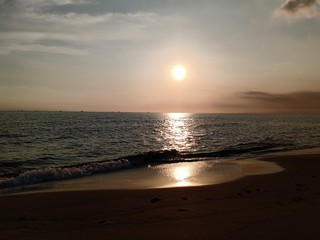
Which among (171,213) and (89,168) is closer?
(171,213)

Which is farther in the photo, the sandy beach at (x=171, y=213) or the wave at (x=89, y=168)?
the wave at (x=89, y=168)

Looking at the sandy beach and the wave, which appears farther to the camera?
the wave

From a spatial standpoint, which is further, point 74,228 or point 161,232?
point 74,228

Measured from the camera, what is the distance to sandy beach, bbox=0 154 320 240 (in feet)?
25.1

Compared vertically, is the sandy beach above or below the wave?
above

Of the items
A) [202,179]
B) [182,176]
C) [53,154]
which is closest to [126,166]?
[182,176]

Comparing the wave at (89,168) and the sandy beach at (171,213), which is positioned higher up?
the sandy beach at (171,213)

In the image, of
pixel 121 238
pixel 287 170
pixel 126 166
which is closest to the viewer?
pixel 121 238

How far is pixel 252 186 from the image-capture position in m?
14.0

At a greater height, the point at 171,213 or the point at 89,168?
the point at 171,213

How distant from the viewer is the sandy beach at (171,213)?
764 centimetres

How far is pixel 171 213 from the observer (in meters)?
9.55

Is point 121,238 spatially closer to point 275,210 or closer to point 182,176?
point 275,210

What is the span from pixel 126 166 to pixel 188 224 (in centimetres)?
1418
